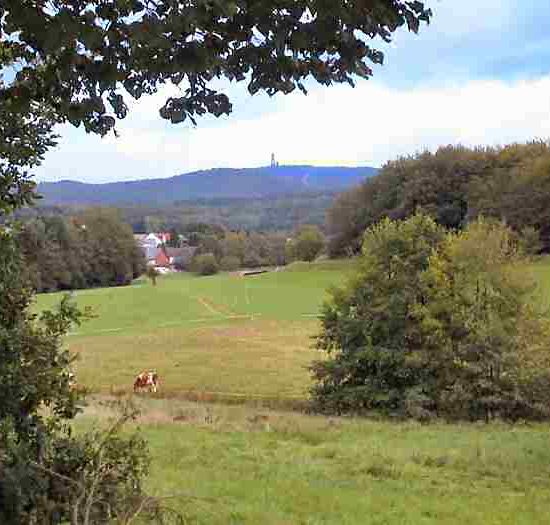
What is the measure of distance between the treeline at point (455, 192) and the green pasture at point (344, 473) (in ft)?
210

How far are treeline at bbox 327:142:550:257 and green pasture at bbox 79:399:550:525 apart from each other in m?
64.1

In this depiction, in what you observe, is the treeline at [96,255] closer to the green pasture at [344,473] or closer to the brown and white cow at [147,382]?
the brown and white cow at [147,382]

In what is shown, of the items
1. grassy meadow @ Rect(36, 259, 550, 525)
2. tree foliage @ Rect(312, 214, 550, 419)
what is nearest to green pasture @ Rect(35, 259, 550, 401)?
grassy meadow @ Rect(36, 259, 550, 525)

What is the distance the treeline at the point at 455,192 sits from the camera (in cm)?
7894

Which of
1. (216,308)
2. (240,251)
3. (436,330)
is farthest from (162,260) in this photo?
(436,330)

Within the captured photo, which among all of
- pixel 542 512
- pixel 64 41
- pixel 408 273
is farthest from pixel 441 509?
pixel 408 273

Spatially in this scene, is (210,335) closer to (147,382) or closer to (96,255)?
A: (147,382)

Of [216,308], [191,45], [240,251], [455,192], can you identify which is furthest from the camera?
[240,251]

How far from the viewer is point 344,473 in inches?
422

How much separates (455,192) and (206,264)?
53554 millimetres

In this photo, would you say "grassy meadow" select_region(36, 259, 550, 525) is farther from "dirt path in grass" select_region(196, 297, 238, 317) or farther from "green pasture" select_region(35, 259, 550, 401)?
"dirt path in grass" select_region(196, 297, 238, 317)

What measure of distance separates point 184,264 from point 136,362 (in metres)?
109

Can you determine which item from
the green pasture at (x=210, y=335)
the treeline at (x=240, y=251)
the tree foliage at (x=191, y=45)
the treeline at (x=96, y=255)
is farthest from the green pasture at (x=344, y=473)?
the treeline at (x=240, y=251)

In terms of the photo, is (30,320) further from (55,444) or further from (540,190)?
(540,190)
